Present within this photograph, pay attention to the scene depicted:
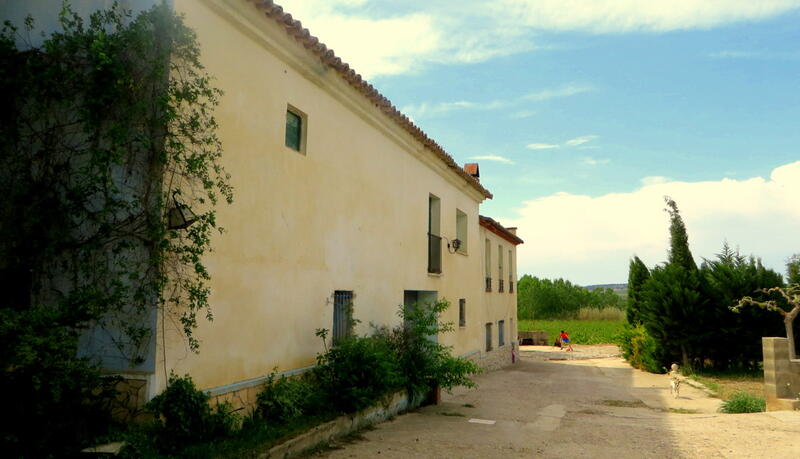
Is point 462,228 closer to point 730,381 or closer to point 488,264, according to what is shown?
point 488,264

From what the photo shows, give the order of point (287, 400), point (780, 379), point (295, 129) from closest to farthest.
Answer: point (287, 400), point (295, 129), point (780, 379)

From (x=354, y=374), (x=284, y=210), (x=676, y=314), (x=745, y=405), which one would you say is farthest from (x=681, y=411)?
(x=284, y=210)

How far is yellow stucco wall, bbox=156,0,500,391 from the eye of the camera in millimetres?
6387

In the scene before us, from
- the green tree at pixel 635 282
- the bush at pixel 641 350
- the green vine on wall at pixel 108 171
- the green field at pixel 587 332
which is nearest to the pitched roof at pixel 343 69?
the green vine on wall at pixel 108 171

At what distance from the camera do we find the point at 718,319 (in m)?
17.6

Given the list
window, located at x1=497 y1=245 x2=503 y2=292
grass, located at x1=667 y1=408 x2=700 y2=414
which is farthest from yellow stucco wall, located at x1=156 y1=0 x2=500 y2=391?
window, located at x1=497 y1=245 x2=503 y2=292

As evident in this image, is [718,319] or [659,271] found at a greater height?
[659,271]

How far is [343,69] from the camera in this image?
8.80 meters

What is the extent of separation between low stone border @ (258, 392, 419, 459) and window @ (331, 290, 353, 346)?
138cm

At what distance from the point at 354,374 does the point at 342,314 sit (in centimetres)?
168

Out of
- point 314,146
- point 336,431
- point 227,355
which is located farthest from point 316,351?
point 314,146

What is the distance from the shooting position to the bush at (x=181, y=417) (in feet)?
16.5

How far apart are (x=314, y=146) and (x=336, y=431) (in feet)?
14.1

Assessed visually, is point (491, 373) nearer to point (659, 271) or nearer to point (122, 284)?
point (659, 271)
